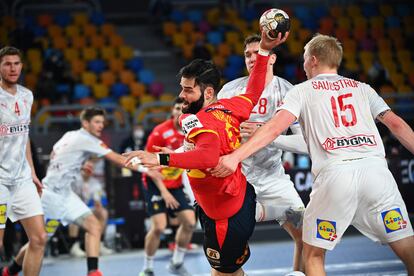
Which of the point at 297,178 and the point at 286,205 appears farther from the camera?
the point at 297,178

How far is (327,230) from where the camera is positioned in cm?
572

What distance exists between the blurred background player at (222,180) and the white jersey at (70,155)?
11.5ft

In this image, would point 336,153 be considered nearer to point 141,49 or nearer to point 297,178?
point 297,178

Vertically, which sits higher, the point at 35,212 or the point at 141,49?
the point at 141,49

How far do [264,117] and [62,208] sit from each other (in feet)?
10.8

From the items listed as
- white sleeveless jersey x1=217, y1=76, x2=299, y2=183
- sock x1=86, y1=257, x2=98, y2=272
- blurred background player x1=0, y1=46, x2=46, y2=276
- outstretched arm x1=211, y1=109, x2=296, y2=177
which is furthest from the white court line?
outstretched arm x1=211, y1=109, x2=296, y2=177

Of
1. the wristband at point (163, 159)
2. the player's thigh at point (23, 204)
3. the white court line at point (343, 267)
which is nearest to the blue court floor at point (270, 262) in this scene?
the white court line at point (343, 267)

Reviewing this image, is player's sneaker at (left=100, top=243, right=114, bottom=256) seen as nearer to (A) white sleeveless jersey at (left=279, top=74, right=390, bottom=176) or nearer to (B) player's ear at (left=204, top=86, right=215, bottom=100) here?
(B) player's ear at (left=204, top=86, right=215, bottom=100)

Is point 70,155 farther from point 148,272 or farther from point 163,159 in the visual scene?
point 163,159

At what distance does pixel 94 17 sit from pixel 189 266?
1227 centimetres

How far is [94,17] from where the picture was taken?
21.3 metres

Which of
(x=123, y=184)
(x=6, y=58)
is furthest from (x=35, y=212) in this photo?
(x=123, y=184)

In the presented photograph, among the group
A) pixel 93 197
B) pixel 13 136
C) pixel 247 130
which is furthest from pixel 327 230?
pixel 93 197

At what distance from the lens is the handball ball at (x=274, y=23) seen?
18.9ft
